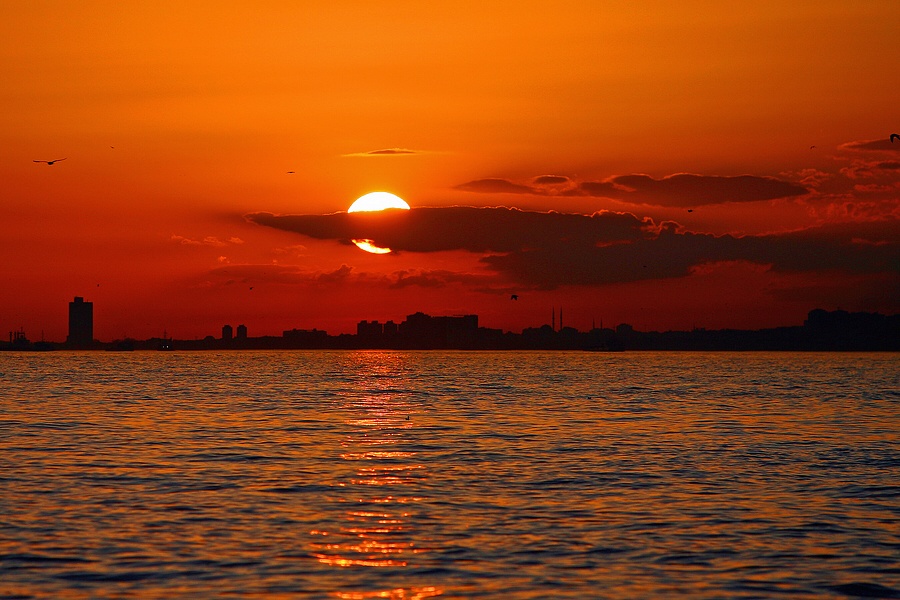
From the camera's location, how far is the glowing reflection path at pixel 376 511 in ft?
82.6

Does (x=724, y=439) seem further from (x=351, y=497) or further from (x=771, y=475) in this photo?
(x=351, y=497)

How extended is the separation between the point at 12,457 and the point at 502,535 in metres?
26.9

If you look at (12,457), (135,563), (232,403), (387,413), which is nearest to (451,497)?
(135,563)

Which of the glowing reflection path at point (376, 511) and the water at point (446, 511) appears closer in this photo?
the water at point (446, 511)

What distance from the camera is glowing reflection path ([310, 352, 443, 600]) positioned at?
2517cm

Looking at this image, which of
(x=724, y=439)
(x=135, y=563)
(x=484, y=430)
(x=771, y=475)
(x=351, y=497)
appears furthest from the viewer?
(x=484, y=430)

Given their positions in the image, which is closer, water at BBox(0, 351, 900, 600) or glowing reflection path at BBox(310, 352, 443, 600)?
water at BBox(0, 351, 900, 600)

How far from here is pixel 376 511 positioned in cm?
3275

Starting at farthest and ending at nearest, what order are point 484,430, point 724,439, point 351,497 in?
point 484,430 → point 724,439 → point 351,497

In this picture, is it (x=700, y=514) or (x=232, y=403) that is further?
(x=232, y=403)

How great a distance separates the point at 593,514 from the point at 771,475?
41.3ft

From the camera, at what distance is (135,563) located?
24938 mm

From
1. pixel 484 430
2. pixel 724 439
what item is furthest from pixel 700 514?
pixel 484 430

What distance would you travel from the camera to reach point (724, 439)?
194 ft
